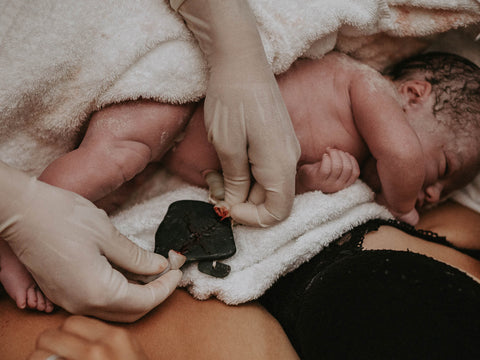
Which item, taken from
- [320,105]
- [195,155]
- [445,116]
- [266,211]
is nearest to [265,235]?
[266,211]

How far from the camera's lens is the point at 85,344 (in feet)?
1.77

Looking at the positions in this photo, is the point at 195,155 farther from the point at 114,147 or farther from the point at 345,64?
the point at 345,64

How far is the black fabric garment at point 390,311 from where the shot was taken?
491mm

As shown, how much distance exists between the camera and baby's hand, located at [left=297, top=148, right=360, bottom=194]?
0.95 m

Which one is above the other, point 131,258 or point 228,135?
point 228,135

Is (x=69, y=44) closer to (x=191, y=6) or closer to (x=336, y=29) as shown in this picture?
(x=191, y=6)

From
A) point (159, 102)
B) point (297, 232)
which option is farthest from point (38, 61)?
point (297, 232)

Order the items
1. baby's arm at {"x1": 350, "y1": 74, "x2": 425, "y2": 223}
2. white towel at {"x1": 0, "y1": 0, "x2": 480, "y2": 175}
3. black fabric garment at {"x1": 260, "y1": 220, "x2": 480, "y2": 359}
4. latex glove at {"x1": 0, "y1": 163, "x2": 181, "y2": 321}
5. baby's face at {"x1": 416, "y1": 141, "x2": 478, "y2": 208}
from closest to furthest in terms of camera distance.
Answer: black fabric garment at {"x1": 260, "y1": 220, "x2": 480, "y2": 359} < latex glove at {"x1": 0, "y1": 163, "x2": 181, "y2": 321} < white towel at {"x1": 0, "y1": 0, "x2": 480, "y2": 175} < baby's arm at {"x1": 350, "y1": 74, "x2": 425, "y2": 223} < baby's face at {"x1": 416, "y1": 141, "x2": 478, "y2": 208}

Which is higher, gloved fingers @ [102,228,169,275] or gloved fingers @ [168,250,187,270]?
gloved fingers @ [102,228,169,275]

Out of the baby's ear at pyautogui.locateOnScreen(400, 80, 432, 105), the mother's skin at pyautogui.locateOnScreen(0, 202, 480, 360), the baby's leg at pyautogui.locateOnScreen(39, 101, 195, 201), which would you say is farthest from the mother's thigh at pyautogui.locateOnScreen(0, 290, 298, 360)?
the baby's ear at pyautogui.locateOnScreen(400, 80, 432, 105)

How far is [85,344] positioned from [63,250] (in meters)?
0.17

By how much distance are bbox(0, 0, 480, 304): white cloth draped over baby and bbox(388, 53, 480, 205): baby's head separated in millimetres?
233

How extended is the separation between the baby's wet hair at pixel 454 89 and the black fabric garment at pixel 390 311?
601 mm

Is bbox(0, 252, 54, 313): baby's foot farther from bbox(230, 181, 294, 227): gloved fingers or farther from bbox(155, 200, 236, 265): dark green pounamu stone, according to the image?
bbox(230, 181, 294, 227): gloved fingers
